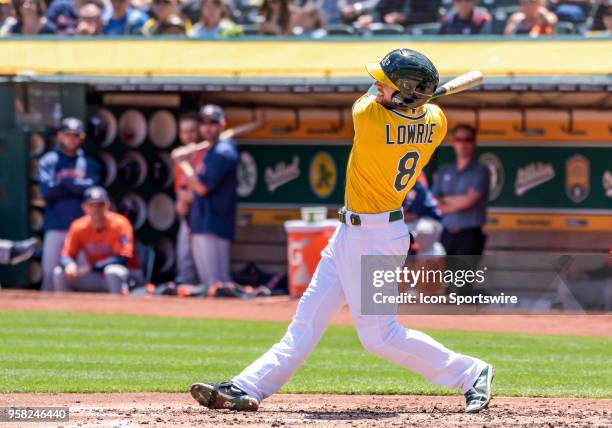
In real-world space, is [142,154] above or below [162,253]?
above

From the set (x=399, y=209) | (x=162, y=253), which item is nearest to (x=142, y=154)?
(x=162, y=253)

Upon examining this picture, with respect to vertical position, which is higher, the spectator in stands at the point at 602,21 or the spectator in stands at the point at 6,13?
the spectator in stands at the point at 602,21

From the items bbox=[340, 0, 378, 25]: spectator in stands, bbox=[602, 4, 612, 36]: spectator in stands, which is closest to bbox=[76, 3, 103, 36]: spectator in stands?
bbox=[340, 0, 378, 25]: spectator in stands

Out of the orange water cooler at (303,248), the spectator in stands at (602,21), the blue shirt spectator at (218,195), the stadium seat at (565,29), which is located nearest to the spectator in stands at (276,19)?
the blue shirt spectator at (218,195)

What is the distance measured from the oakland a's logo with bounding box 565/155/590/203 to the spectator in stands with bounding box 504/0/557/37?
1.30 m

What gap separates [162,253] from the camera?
14055 mm

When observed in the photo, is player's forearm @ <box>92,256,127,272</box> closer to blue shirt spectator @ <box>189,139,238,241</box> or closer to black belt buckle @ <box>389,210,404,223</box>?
blue shirt spectator @ <box>189,139,238,241</box>

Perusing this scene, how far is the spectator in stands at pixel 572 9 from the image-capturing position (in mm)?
13711

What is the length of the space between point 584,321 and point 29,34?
712cm

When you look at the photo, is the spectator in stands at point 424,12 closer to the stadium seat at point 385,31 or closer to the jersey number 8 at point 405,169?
the stadium seat at point 385,31

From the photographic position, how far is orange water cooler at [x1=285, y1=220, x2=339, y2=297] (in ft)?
41.5

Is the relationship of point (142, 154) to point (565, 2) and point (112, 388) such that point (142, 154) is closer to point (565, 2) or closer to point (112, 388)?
point (565, 2)

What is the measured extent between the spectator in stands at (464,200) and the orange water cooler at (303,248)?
1.13 metres

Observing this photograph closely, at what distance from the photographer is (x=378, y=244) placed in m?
6.23
